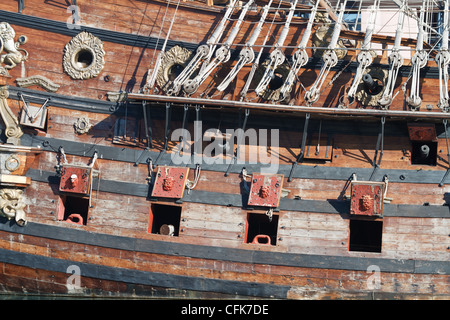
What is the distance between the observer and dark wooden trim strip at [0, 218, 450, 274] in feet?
47.2

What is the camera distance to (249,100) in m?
15.8

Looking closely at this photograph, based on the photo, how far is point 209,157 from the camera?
15609 millimetres

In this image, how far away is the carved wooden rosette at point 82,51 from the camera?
16266 mm

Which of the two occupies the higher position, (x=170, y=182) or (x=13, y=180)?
(x=170, y=182)

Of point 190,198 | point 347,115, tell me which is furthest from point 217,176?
point 347,115

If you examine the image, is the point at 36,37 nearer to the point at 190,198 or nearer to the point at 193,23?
the point at 193,23

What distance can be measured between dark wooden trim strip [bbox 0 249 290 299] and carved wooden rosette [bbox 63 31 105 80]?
4.34 metres

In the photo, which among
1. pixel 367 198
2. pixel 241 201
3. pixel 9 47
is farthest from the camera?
pixel 9 47

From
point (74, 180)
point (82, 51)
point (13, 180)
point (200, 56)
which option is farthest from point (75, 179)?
point (200, 56)

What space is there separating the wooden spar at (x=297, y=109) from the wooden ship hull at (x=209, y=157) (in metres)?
0.03

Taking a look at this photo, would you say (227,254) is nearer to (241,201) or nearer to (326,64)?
(241,201)

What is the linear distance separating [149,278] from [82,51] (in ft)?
18.4

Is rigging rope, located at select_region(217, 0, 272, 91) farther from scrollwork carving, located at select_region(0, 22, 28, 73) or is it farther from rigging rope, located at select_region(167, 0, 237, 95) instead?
scrollwork carving, located at select_region(0, 22, 28, 73)

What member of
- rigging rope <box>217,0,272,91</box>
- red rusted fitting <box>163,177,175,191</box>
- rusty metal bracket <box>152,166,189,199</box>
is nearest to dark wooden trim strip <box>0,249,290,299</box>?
rusty metal bracket <box>152,166,189,199</box>
